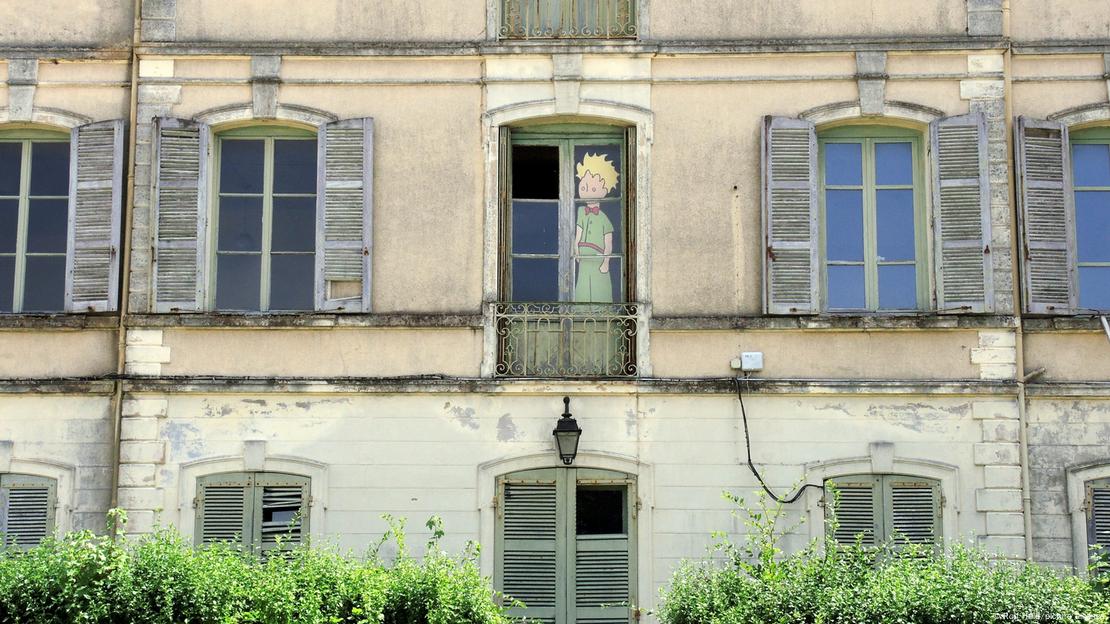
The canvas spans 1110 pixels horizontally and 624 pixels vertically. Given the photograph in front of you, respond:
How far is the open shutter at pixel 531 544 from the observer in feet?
37.2

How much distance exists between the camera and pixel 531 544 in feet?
37.5

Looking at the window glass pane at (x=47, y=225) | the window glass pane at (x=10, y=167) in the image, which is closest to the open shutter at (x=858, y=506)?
the window glass pane at (x=47, y=225)

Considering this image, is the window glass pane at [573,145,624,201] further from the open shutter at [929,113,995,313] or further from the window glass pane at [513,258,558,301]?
the open shutter at [929,113,995,313]

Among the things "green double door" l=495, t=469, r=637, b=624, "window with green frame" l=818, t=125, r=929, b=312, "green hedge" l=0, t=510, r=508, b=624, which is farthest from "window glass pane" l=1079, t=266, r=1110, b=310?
"green hedge" l=0, t=510, r=508, b=624

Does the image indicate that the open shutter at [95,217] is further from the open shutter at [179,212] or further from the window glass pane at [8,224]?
the window glass pane at [8,224]

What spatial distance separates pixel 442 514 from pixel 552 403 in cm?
127

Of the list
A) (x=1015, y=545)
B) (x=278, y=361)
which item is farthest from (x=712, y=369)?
(x=278, y=361)

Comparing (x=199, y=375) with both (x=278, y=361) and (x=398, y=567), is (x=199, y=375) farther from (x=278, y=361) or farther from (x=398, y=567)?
(x=398, y=567)

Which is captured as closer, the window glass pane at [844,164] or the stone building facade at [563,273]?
the stone building facade at [563,273]

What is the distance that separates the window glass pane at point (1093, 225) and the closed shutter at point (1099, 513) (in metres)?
1.90

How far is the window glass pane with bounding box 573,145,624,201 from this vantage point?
12047 millimetres

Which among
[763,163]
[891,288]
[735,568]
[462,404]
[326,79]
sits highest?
[326,79]

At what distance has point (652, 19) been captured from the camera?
39.4 feet

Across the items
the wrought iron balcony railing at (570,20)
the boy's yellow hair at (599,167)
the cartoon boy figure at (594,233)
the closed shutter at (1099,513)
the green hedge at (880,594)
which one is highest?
the wrought iron balcony railing at (570,20)
